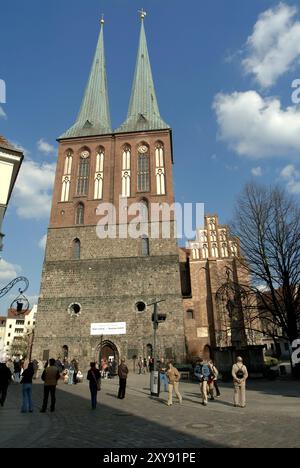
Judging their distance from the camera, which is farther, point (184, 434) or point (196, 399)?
point (196, 399)

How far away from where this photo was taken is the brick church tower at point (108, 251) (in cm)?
2786

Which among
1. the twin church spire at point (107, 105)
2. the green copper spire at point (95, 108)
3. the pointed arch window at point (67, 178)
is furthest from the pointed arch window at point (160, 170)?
the pointed arch window at point (67, 178)

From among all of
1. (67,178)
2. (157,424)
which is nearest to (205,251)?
(67,178)

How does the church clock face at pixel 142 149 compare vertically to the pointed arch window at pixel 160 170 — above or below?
above

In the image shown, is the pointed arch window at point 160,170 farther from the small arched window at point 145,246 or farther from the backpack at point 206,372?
the backpack at point 206,372

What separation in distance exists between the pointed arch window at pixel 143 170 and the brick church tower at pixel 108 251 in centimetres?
10

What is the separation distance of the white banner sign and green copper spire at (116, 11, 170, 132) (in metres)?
19.4

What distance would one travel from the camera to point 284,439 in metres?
6.02

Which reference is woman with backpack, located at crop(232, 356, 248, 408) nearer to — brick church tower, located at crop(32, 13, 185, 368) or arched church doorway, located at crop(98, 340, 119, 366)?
brick church tower, located at crop(32, 13, 185, 368)

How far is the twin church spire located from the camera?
120ft
